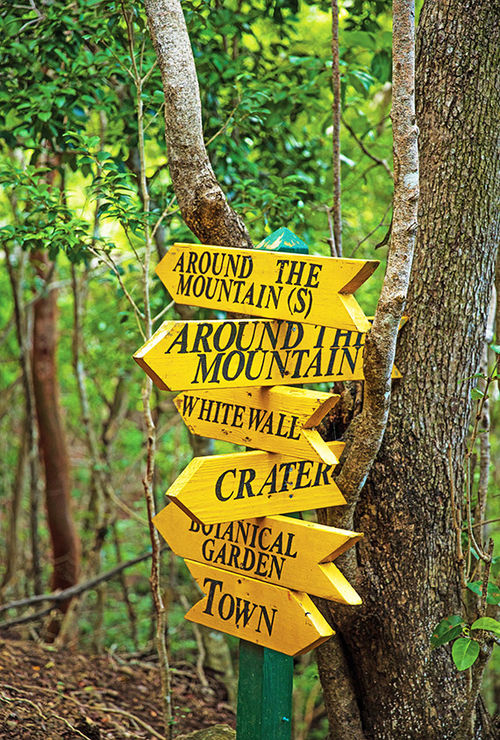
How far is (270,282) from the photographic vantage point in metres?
2.07

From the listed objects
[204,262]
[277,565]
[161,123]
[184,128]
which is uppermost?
[161,123]

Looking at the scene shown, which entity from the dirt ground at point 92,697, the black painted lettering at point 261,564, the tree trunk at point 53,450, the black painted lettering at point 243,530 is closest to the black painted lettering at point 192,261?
the black painted lettering at point 243,530

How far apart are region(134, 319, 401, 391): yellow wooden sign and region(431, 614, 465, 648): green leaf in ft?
3.10

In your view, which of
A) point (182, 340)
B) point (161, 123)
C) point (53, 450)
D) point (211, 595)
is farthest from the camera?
point (53, 450)

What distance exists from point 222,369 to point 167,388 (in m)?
0.18

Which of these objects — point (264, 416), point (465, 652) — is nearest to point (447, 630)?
point (465, 652)

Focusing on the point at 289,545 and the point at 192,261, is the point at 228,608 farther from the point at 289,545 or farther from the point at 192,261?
the point at 192,261

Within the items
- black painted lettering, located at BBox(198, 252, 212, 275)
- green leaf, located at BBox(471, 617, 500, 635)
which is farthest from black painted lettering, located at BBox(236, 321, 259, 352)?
green leaf, located at BBox(471, 617, 500, 635)

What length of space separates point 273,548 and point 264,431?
0.38 meters

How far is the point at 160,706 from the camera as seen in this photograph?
3.80 meters

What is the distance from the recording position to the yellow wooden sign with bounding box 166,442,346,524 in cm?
207

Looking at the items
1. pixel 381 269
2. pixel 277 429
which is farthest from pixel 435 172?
pixel 381 269

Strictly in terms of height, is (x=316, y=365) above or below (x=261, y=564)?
above

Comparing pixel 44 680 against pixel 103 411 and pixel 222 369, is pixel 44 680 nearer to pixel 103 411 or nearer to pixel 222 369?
pixel 222 369
